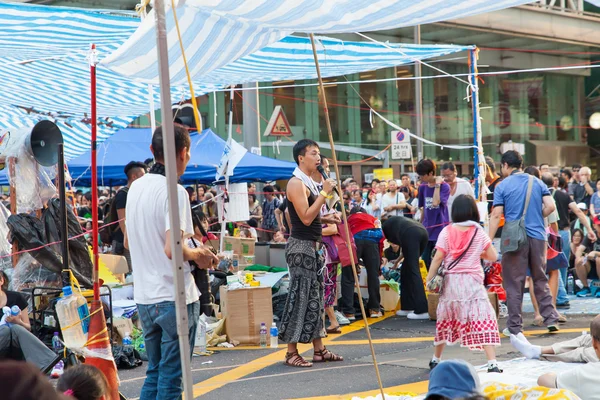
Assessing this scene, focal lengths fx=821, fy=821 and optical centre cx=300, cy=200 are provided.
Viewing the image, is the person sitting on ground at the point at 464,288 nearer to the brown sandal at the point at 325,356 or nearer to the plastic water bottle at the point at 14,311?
the brown sandal at the point at 325,356

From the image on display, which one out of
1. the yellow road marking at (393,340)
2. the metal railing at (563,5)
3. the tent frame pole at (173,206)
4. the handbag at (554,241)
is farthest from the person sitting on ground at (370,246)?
the metal railing at (563,5)

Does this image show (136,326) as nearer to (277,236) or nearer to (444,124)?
(277,236)

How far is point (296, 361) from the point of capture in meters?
7.88

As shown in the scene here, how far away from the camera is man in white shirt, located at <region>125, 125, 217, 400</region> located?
4.86 meters

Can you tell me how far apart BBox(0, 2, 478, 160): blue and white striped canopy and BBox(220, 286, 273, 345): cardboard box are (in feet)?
8.07

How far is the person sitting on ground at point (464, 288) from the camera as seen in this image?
7.16 m

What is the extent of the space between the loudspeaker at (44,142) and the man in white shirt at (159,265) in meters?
3.06

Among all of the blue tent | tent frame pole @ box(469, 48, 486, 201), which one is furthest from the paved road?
the blue tent

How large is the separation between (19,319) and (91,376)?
11.8 ft

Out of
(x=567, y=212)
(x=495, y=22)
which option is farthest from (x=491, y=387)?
(x=495, y=22)

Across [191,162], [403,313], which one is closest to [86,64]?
[403,313]

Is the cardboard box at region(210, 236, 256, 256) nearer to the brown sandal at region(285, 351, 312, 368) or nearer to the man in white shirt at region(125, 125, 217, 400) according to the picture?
the brown sandal at region(285, 351, 312, 368)

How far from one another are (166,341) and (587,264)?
964 cm

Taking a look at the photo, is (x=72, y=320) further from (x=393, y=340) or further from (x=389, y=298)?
(x=389, y=298)
